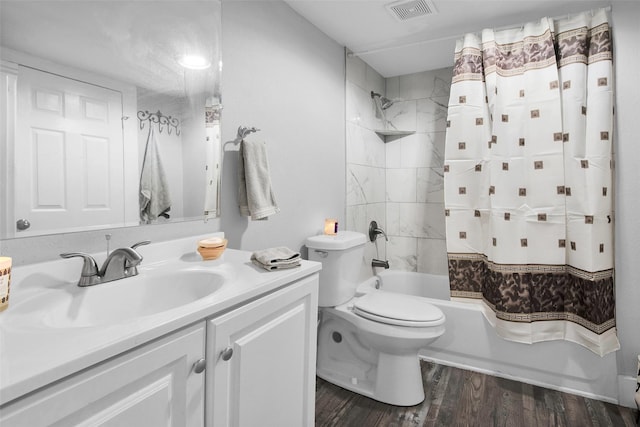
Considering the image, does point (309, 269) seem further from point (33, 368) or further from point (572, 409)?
point (572, 409)

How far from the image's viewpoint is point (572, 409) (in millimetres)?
1909

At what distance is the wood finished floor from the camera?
70.8 inches

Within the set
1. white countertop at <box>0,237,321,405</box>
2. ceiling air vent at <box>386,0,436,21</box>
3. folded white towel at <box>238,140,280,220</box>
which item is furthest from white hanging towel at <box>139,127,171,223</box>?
ceiling air vent at <box>386,0,436,21</box>

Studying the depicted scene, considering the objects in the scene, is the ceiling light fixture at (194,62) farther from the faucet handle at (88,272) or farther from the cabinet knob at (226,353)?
the cabinet knob at (226,353)

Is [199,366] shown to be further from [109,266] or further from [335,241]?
[335,241]

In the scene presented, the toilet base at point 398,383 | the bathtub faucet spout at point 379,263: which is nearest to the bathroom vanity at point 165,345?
the toilet base at point 398,383

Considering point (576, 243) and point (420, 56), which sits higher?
point (420, 56)

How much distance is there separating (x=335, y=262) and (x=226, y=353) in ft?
3.92

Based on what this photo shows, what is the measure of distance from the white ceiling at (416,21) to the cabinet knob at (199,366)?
1907mm

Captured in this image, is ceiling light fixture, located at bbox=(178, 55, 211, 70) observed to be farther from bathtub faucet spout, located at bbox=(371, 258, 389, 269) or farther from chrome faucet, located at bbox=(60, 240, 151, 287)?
bathtub faucet spout, located at bbox=(371, 258, 389, 269)

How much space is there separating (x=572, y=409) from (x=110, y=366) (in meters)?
2.26

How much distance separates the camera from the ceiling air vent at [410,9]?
6.60 ft

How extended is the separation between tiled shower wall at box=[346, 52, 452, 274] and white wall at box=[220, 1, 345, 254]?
18.6 inches

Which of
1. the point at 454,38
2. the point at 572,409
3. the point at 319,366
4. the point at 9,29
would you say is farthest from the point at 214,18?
the point at 572,409
